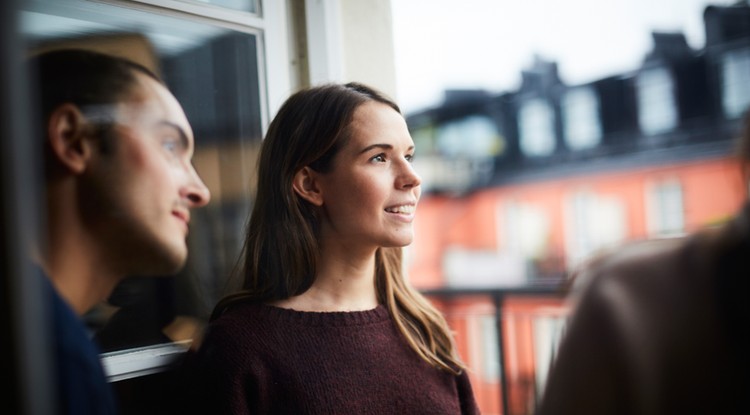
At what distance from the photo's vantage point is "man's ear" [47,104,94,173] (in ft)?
3.30

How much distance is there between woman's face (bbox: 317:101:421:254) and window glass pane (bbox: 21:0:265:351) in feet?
1.08

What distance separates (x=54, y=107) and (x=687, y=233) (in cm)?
Result: 96

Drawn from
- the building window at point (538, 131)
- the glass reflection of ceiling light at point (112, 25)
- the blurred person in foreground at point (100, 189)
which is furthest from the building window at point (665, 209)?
the glass reflection of ceiling light at point (112, 25)

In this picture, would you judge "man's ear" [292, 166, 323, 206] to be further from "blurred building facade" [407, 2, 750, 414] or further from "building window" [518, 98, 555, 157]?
"building window" [518, 98, 555, 157]

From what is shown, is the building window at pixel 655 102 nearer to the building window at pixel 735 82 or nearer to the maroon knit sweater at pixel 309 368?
the building window at pixel 735 82

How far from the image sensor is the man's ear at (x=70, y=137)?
101 cm

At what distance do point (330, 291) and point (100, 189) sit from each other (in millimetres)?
504

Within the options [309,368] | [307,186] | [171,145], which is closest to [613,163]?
[307,186]

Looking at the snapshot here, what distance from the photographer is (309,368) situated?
1.22 meters

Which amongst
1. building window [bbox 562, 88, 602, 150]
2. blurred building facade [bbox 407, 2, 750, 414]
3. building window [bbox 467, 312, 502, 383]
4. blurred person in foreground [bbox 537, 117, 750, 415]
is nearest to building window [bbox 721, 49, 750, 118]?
blurred building facade [bbox 407, 2, 750, 414]

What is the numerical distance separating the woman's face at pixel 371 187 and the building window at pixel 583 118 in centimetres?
Answer: 48

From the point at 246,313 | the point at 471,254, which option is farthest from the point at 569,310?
the point at 471,254

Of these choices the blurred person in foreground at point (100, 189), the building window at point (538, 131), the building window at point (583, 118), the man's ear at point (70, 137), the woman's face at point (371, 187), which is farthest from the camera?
the building window at point (538, 131)

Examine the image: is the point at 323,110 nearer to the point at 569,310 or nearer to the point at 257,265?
the point at 257,265
